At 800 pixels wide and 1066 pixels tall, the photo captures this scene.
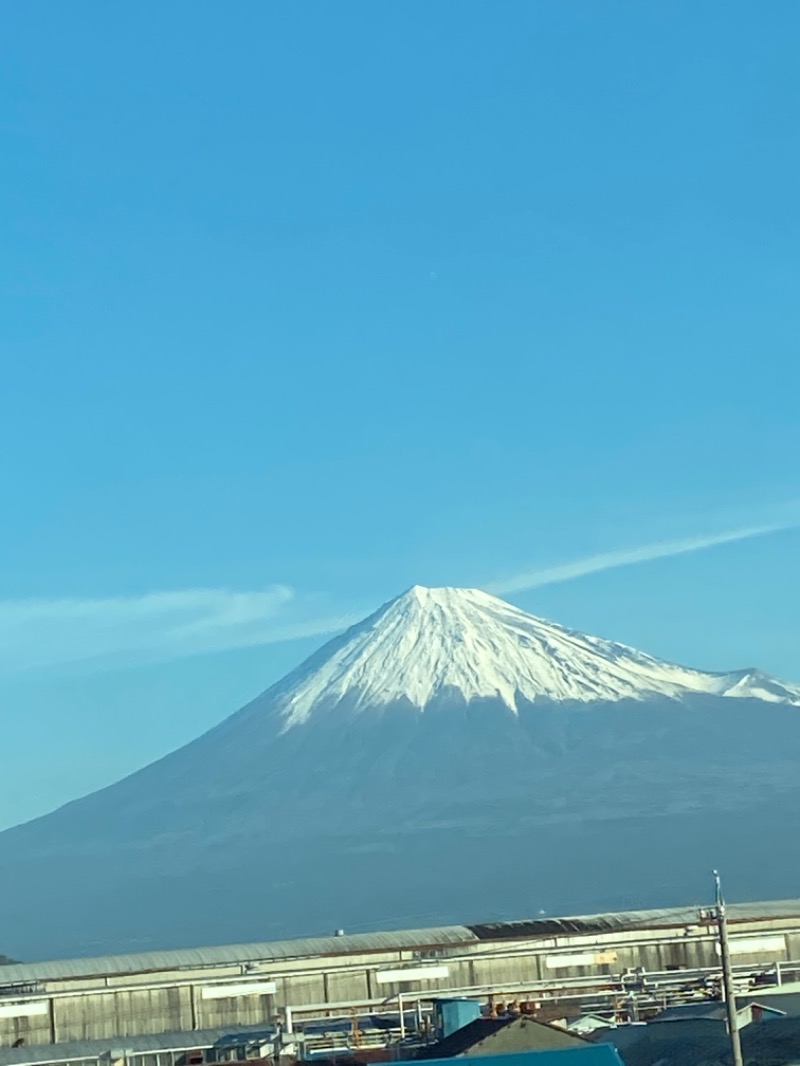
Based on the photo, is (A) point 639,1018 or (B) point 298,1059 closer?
(B) point 298,1059

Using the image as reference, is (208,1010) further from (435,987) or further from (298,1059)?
(298,1059)

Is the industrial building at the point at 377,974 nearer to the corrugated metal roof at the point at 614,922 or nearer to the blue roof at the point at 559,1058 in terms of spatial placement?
the corrugated metal roof at the point at 614,922

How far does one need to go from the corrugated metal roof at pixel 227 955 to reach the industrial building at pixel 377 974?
0.24 ft

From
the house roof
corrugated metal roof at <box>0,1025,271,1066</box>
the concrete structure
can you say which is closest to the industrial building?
the concrete structure

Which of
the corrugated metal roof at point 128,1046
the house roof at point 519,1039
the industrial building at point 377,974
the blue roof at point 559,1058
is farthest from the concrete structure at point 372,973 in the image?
the blue roof at point 559,1058

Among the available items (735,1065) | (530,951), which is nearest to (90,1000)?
(530,951)

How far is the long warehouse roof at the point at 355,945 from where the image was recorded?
58.2 m

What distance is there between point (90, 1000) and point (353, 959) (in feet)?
26.7

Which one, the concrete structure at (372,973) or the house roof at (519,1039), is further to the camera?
the concrete structure at (372,973)

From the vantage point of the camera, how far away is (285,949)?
60.1 meters

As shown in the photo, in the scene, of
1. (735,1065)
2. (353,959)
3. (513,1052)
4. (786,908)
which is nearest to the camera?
(735,1065)

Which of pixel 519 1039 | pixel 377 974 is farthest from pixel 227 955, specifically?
pixel 519 1039

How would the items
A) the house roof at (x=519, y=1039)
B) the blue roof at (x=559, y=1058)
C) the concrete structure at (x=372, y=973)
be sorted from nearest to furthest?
the blue roof at (x=559, y=1058), the house roof at (x=519, y=1039), the concrete structure at (x=372, y=973)

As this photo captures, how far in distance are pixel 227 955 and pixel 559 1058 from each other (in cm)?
3172
